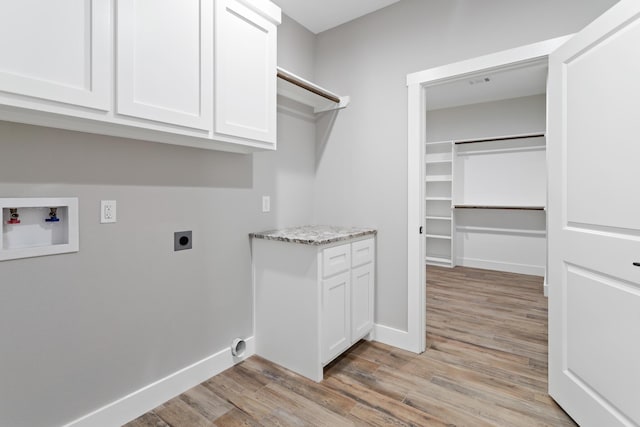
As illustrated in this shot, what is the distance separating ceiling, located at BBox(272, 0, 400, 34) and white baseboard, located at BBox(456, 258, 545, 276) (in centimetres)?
426

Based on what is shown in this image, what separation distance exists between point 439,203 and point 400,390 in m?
4.18

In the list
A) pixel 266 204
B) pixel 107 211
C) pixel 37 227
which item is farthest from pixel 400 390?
pixel 37 227

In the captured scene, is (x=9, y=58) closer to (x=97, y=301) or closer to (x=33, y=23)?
(x=33, y=23)

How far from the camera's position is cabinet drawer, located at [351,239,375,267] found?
232 centimetres

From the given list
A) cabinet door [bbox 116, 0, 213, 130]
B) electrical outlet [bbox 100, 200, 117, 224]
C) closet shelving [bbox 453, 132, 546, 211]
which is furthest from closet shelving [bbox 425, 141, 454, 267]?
electrical outlet [bbox 100, 200, 117, 224]

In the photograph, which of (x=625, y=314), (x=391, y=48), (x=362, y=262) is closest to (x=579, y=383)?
(x=625, y=314)

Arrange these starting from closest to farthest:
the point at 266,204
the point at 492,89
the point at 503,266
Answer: the point at 266,204 < the point at 492,89 < the point at 503,266

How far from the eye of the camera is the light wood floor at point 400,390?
66.9 inches

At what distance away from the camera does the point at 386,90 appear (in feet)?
8.25

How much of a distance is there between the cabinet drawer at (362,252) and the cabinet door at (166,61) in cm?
128

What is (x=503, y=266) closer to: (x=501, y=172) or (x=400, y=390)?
(x=501, y=172)

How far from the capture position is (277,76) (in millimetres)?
2141

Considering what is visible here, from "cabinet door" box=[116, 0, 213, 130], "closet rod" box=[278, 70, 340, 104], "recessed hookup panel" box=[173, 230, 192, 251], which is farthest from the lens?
"closet rod" box=[278, 70, 340, 104]

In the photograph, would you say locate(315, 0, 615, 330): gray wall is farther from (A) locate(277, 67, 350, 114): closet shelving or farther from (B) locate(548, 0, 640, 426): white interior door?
(B) locate(548, 0, 640, 426): white interior door
